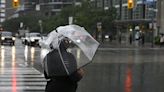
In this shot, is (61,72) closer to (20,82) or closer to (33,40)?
(20,82)

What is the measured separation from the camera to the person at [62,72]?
6641 millimetres

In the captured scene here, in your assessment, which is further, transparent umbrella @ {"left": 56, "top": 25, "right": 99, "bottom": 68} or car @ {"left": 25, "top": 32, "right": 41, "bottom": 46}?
car @ {"left": 25, "top": 32, "right": 41, "bottom": 46}

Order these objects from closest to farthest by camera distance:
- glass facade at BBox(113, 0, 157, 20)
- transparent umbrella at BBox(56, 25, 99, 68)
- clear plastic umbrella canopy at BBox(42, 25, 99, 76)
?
clear plastic umbrella canopy at BBox(42, 25, 99, 76) < transparent umbrella at BBox(56, 25, 99, 68) < glass facade at BBox(113, 0, 157, 20)

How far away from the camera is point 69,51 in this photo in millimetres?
6859

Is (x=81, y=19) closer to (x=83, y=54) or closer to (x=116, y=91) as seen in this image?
(x=116, y=91)

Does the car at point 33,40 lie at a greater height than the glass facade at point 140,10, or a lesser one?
lesser

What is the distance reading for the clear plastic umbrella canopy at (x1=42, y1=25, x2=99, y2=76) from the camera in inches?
261

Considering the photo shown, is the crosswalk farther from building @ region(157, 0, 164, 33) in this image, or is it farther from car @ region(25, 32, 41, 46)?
building @ region(157, 0, 164, 33)

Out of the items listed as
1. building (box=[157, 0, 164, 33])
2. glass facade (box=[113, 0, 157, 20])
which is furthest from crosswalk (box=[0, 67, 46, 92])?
glass facade (box=[113, 0, 157, 20])

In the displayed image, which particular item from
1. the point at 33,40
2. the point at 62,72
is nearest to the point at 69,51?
the point at 62,72

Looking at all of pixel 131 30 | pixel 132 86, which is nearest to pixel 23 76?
pixel 132 86

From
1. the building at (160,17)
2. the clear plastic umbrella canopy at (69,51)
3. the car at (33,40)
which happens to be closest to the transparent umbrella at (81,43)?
the clear plastic umbrella canopy at (69,51)

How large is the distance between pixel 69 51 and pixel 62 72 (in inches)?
13.9

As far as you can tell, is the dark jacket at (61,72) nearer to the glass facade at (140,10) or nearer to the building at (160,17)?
the building at (160,17)
